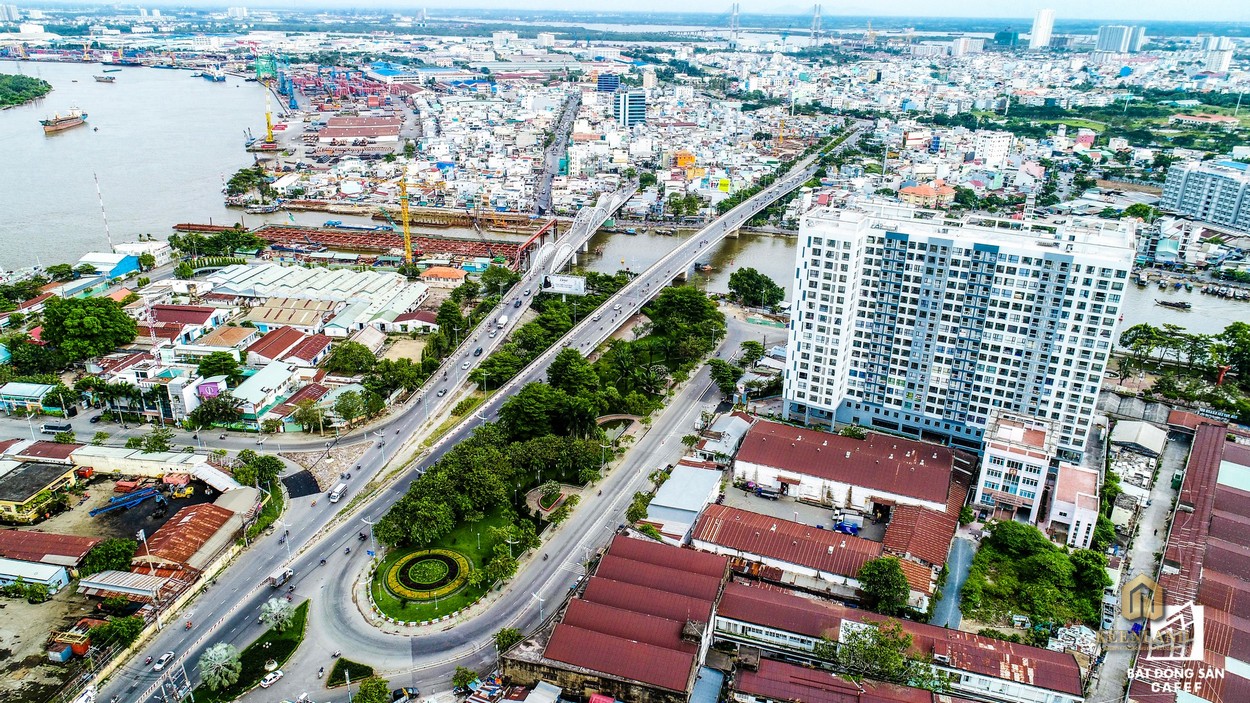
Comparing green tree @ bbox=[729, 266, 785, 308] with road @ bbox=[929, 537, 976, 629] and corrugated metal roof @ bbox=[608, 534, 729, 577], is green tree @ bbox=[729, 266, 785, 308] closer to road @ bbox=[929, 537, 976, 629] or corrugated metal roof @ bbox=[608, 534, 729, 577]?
road @ bbox=[929, 537, 976, 629]

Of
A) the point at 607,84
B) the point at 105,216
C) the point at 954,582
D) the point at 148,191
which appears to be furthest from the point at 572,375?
the point at 607,84

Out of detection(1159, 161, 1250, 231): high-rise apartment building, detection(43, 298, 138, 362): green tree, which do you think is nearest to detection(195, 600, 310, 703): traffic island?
detection(43, 298, 138, 362): green tree

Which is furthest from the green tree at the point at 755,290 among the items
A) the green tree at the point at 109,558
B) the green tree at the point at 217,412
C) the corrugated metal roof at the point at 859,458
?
the green tree at the point at 109,558

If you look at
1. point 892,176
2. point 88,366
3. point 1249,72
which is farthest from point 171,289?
point 1249,72

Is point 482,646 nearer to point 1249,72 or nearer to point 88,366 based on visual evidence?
point 88,366

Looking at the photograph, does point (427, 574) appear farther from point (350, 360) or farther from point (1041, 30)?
point (1041, 30)
